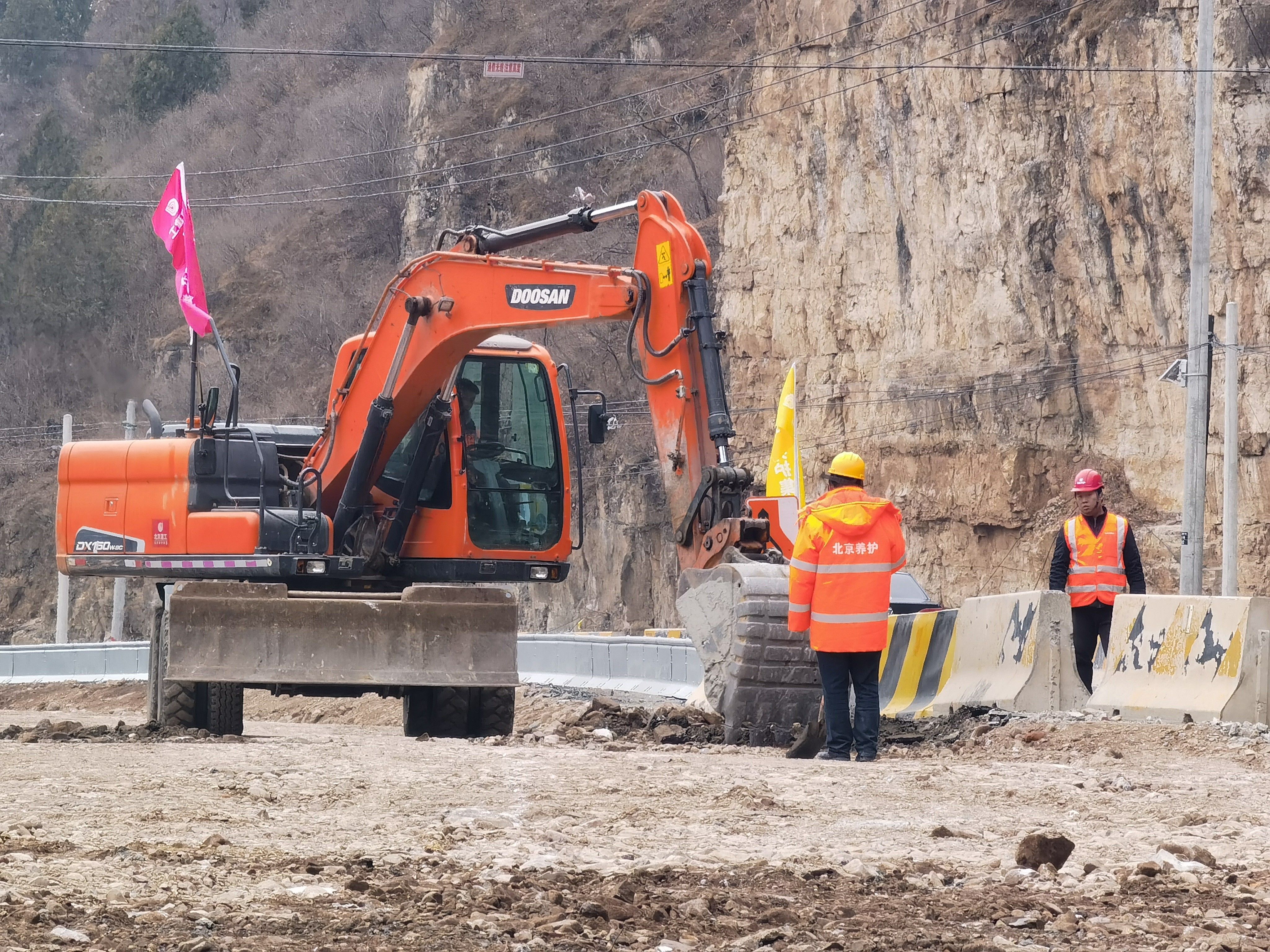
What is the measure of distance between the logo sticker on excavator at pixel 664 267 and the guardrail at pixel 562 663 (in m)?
4.78

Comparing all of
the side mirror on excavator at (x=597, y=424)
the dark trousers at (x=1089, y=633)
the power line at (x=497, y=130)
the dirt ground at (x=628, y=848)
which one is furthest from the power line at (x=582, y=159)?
the dirt ground at (x=628, y=848)

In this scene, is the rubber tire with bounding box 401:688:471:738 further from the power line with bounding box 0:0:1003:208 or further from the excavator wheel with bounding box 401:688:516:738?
the power line with bounding box 0:0:1003:208

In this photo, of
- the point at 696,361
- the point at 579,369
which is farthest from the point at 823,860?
the point at 579,369

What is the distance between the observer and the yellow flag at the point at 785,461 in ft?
68.7

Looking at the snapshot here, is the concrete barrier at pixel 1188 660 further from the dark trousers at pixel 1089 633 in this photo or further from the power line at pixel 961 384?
the power line at pixel 961 384

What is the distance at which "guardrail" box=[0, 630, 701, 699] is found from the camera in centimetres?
1848

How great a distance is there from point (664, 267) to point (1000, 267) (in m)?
22.0

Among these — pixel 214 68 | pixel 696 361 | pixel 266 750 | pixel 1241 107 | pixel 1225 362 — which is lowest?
pixel 266 750

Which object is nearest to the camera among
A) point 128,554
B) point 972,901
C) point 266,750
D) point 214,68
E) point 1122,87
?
point 972,901

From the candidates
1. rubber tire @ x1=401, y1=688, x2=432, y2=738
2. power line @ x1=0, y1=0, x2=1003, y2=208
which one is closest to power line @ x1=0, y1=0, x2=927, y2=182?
power line @ x1=0, y1=0, x2=1003, y2=208

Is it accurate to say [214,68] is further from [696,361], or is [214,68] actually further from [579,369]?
[696,361]

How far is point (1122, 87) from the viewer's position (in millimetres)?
30984

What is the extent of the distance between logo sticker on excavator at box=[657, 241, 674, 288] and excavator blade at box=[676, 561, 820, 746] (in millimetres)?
1972

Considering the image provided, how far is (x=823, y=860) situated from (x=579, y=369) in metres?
39.6
